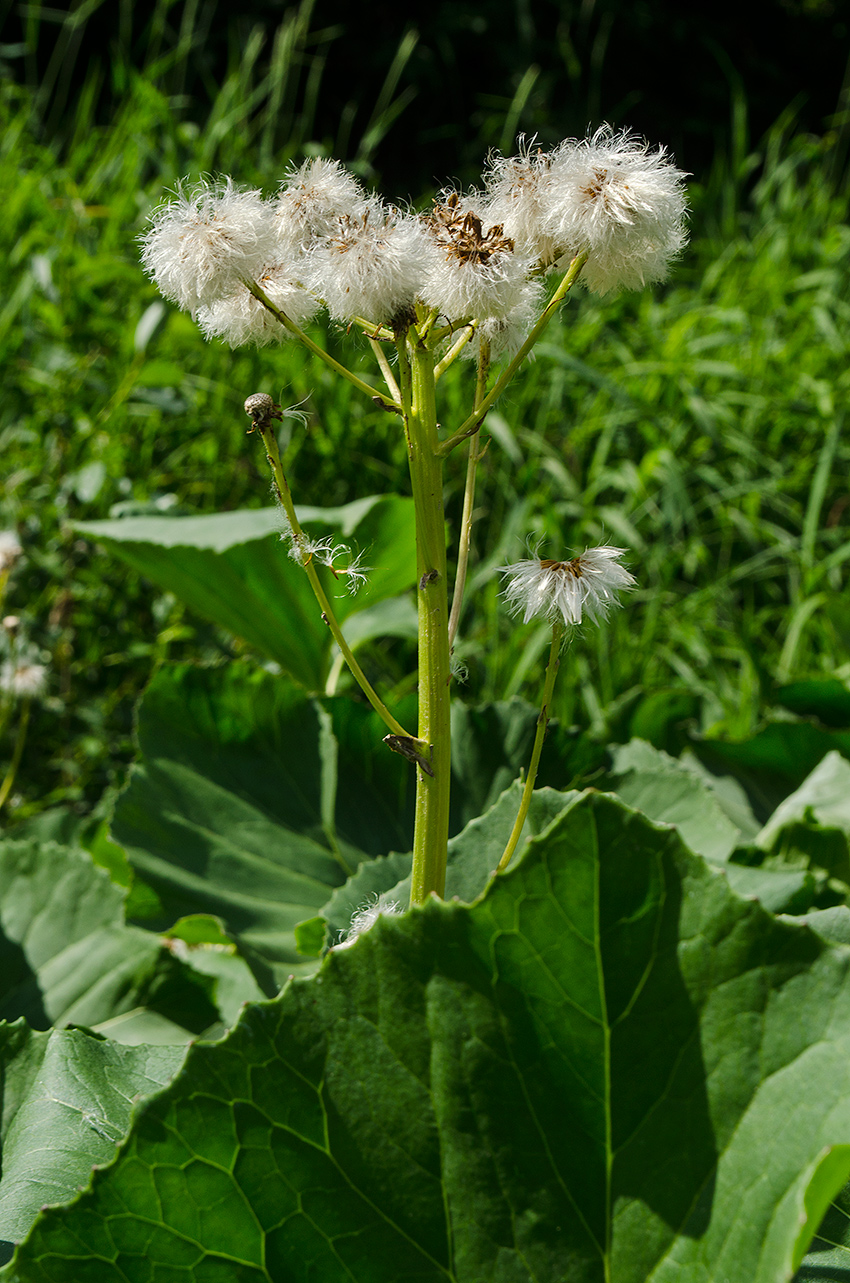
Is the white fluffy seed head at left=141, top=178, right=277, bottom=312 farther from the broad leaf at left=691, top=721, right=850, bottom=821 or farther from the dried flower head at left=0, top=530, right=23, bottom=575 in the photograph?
the dried flower head at left=0, top=530, right=23, bottom=575

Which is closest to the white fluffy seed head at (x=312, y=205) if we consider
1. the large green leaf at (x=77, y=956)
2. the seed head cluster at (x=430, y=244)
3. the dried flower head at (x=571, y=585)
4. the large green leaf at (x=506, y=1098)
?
the seed head cluster at (x=430, y=244)

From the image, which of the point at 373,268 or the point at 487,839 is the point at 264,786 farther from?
the point at 373,268

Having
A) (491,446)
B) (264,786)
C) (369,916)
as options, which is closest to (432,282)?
(369,916)

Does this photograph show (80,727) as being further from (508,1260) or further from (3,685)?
(508,1260)

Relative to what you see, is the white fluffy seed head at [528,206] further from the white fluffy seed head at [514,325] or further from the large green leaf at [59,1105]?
the large green leaf at [59,1105]

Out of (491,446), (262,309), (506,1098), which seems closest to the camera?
(506,1098)

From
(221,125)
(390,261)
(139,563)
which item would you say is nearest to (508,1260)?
(390,261)
